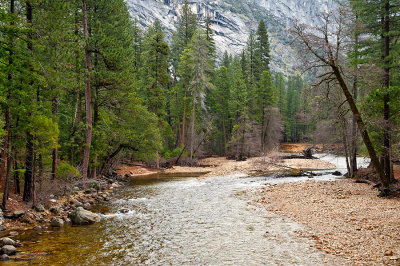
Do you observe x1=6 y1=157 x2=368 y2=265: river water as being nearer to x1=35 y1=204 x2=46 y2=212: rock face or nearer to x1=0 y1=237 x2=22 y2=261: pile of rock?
x1=0 y1=237 x2=22 y2=261: pile of rock

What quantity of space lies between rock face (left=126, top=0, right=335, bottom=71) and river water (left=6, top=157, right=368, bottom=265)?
7968cm

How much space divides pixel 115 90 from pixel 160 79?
12.7 m

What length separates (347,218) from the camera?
8555 mm

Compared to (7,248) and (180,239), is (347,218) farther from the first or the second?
(7,248)

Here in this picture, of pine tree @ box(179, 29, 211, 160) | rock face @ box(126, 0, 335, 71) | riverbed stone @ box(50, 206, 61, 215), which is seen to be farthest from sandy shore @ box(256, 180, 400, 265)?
rock face @ box(126, 0, 335, 71)

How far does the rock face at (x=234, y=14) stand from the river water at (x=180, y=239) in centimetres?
7968

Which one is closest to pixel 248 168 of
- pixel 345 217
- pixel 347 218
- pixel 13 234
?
pixel 345 217

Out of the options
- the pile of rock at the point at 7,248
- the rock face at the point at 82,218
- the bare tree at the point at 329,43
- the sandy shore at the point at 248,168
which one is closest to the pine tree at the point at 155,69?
the sandy shore at the point at 248,168

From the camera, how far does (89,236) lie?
8141 millimetres

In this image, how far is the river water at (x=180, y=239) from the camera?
20.6ft

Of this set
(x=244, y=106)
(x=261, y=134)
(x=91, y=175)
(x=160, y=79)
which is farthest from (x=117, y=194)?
(x=261, y=134)

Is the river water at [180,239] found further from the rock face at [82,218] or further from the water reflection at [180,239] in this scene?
the rock face at [82,218]

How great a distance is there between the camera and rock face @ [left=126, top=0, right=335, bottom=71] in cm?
10994

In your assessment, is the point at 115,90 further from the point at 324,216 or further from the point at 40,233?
the point at 324,216
